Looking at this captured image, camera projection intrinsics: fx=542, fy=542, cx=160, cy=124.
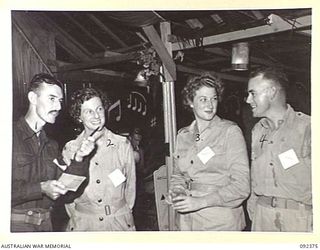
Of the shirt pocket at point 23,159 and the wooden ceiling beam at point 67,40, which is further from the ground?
the wooden ceiling beam at point 67,40

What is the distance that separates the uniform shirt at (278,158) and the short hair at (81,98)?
0.72 ft

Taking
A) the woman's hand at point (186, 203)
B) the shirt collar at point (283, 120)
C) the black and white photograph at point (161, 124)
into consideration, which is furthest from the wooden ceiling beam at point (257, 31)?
the woman's hand at point (186, 203)

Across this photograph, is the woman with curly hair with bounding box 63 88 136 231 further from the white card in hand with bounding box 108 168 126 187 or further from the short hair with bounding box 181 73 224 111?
the short hair with bounding box 181 73 224 111

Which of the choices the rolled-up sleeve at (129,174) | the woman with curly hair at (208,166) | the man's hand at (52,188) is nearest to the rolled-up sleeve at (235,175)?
the woman with curly hair at (208,166)

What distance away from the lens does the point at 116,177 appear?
30.8 inches

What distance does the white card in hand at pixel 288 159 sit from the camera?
2.48ft

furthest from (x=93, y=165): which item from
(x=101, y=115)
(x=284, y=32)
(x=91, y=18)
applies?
(x=284, y=32)

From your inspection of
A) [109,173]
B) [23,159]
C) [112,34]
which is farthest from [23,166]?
[112,34]

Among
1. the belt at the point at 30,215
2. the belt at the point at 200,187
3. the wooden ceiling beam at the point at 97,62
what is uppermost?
the wooden ceiling beam at the point at 97,62

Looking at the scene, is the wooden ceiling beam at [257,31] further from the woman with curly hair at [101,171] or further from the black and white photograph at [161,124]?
the woman with curly hair at [101,171]

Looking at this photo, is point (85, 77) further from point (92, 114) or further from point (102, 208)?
point (102, 208)

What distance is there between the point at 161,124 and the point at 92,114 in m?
0.10

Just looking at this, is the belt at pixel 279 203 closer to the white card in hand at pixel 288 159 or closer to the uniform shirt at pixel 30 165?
the white card in hand at pixel 288 159
